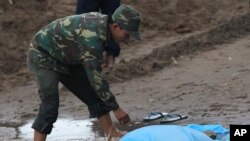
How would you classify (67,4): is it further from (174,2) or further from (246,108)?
(246,108)

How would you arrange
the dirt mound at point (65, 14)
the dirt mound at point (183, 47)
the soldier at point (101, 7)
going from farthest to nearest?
the dirt mound at point (65, 14), the dirt mound at point (183, 47), the soldier at point (101, 7)

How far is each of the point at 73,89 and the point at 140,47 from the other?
5641mm

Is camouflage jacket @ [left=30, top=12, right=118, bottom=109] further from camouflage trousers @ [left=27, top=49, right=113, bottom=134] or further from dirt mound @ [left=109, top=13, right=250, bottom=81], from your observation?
dirt mound @ [left=109, top=13, right=250, bottom=81]

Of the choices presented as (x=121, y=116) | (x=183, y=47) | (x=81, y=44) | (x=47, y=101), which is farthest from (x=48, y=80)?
(x=183, y=47)

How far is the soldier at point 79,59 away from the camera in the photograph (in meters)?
5.95

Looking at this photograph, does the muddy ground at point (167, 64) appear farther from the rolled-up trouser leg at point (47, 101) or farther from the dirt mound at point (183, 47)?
the rolled-up trouser leg at point (47, 101)

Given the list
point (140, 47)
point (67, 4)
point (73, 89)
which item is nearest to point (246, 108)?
point (73, 89)

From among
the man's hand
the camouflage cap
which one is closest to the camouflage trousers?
the man's hand

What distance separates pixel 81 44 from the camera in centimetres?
601

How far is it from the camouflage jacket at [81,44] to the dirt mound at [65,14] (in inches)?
175

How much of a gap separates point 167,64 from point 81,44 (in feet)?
15.1

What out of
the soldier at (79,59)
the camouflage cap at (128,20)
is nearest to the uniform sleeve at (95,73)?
the soldier at (79,59)

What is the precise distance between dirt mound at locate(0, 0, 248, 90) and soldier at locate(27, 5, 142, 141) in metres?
4.26

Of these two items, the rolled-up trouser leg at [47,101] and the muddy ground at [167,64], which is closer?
the rolled-up trouser leg at [47,101]
